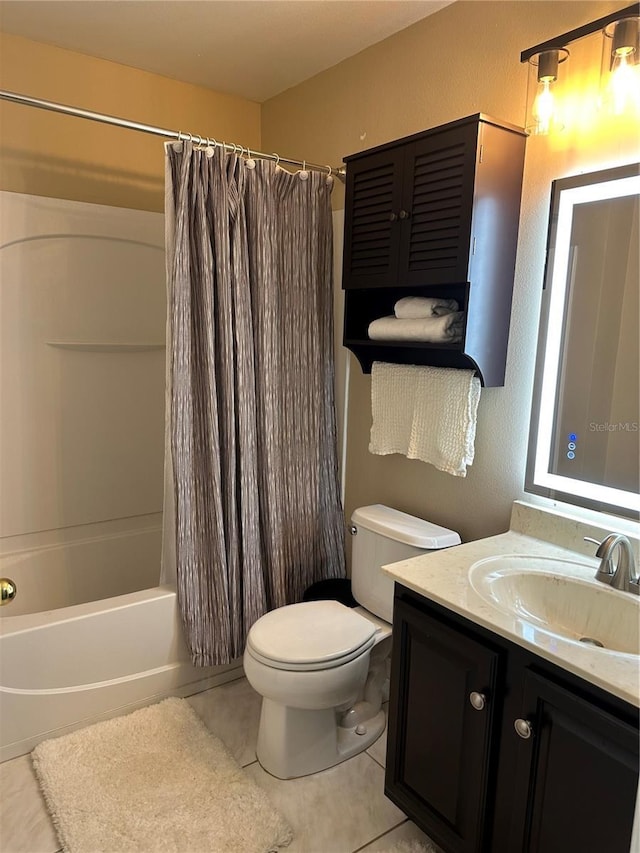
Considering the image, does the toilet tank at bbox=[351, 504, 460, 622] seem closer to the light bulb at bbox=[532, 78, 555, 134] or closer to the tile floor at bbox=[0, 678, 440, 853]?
the tile floor at bbox=[0, 678, 440, 853]

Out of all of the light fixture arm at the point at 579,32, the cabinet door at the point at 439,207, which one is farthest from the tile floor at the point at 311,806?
the light fixture arm at the point at 579,32

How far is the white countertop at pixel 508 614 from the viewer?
1141mm

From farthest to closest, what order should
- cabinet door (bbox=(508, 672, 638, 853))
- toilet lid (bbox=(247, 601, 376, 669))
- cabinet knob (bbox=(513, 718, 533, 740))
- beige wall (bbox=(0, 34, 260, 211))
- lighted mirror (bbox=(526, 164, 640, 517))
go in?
beige wall (bbox=(0, 34, 260, 211)) < toilet lid (bbox=(247, 601, 376, 669)) < lighted mirror (bbox=(526, 164, 640, 517)) < cabinet knob (bbox=(513, 718, 533, 740)) < cabinet door (bbox=(508, 672, 638, 853))

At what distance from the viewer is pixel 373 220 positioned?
204cm

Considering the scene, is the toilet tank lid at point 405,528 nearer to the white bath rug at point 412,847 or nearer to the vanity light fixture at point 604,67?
the white bath rug at point 412,847

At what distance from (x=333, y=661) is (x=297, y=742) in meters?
0.33

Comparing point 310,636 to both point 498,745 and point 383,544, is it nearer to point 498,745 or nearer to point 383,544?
point 383,544

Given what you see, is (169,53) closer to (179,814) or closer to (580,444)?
(580,444)

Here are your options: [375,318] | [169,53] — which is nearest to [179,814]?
[375,318]

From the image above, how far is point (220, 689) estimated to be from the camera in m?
2.38

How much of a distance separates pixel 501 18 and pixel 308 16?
0.69m

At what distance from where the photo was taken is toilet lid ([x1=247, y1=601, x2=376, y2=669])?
183 centimetres

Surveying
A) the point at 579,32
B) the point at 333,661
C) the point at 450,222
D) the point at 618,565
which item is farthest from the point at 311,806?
the point at 579,32

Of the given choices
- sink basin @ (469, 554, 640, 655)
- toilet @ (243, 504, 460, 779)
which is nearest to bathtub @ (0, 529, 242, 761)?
toilet @ (243, 504, 460, 779)
